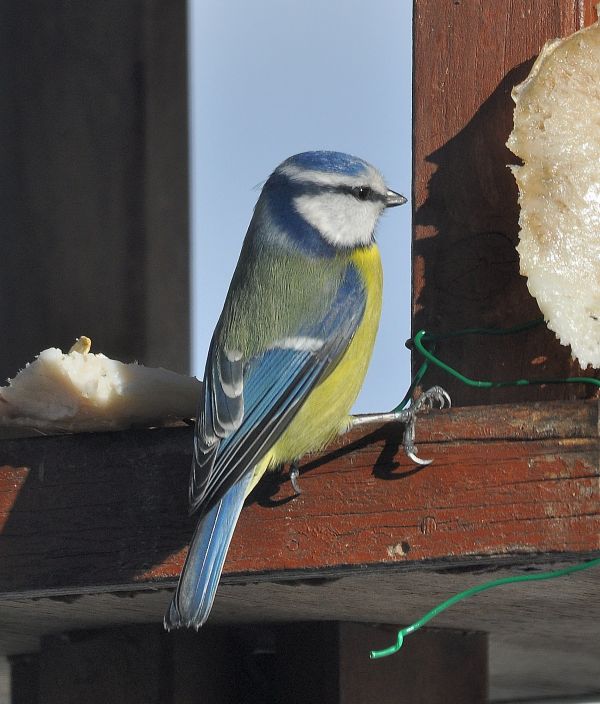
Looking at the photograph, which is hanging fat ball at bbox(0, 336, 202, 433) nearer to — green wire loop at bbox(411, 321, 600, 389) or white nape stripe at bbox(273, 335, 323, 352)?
white nape stripe at bbox(273, 335, 323, 352)

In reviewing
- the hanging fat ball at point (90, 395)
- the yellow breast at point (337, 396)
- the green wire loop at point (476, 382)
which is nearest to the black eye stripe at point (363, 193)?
the yellow breast at point (337, 396)

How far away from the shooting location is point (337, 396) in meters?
1.92

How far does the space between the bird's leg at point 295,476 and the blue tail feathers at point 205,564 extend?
7 cm

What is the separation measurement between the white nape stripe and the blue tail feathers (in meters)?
0.29

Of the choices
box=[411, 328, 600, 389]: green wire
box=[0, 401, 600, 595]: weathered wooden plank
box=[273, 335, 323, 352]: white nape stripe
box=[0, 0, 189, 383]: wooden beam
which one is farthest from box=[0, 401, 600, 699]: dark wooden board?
box=[0, 0, 189, 383]: wooden beam

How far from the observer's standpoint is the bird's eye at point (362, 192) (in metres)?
2.40

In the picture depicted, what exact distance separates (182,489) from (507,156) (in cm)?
76

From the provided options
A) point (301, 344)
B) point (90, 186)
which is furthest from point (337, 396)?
point (90, 186)

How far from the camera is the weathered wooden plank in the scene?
163 cm

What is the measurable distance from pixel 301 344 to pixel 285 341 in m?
0.03

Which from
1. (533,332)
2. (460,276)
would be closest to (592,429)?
(533,332)

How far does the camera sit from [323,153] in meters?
2.40

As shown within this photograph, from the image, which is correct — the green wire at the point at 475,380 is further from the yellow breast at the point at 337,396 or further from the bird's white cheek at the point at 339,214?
the bird's white cheek at the point at 339,214

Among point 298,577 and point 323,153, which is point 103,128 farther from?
point 298,577
